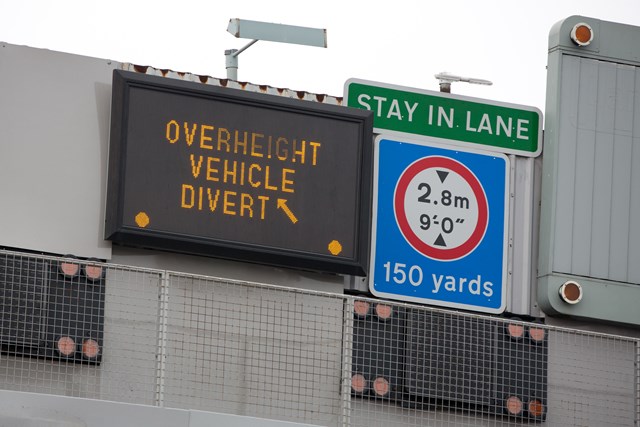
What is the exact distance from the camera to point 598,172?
1675cm

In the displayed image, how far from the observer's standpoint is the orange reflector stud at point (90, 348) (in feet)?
47.4

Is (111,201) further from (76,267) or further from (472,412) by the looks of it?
(472,412)

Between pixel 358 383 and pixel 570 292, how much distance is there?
89.8 inches

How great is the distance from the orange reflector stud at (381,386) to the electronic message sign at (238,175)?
0.91m

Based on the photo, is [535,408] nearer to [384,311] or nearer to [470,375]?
[470,375]

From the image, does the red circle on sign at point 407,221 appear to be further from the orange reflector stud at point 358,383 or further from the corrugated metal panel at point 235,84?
the orange reflector stud at point 358,383

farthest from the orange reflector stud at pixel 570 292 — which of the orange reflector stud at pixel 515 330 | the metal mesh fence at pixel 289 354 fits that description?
the orange reflector stud at pixel 515 330

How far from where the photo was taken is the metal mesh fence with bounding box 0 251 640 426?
1407 cm

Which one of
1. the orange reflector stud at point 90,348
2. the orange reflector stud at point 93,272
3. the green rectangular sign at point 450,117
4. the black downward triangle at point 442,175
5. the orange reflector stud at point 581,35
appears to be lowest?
the orange reflector stud at point 90,348

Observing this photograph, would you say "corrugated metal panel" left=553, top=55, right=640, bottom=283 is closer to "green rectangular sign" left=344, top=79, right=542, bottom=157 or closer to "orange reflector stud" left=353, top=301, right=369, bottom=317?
"green rectangular sign" left=344, top=79, right=542, bottom=157

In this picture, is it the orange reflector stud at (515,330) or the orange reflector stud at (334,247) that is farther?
the orange reflector stud at (515,330)

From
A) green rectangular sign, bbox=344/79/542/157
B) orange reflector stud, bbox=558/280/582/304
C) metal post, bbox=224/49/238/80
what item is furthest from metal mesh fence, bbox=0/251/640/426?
metal post, bbox=224/49/238/80

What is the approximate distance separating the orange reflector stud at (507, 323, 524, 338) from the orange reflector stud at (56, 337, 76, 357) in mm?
3780

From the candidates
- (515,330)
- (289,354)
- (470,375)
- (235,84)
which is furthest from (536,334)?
(235,84)
